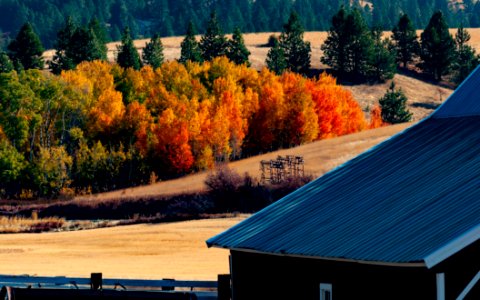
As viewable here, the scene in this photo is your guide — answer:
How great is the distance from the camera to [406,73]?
16350cm

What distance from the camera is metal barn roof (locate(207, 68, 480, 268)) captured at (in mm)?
21559

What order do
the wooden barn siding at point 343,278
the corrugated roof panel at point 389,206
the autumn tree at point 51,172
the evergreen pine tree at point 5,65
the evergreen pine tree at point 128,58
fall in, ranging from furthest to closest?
the evergreen pine tree at point 128,58, the evergreen pine tree at point 5,65, the autumn tree at point 51,172, the corrugated roof panel at point 389,206, the wooden barn siding at point 343,278

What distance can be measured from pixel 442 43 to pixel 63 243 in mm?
99913

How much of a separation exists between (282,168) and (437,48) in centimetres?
6998

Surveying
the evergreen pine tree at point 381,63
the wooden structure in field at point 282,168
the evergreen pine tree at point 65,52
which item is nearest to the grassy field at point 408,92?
the evergreen pine tree at point 381,63

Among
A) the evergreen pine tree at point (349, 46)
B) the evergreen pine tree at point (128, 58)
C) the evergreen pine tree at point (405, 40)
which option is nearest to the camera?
the evergreen pine tree at point (128, 58)

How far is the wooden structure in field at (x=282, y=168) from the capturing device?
89.7m

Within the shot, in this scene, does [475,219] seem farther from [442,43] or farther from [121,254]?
[442,43]

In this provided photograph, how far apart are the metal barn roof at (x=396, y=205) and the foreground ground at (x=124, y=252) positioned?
42.5ft

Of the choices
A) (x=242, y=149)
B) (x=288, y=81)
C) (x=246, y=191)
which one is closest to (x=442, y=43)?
(x=288, y=81)

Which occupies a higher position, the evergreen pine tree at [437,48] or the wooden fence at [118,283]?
the evergreen pine tree at [437,48]

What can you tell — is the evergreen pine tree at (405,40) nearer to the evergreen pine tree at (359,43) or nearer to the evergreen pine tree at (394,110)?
the evergreen pine tree at (359,43)

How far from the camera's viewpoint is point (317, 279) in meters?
24.1

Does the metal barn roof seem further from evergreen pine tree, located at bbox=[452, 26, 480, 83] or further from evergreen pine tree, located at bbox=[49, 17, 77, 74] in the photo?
evergreen pine tree, located at bbox=[452, 26, 480, 83]
